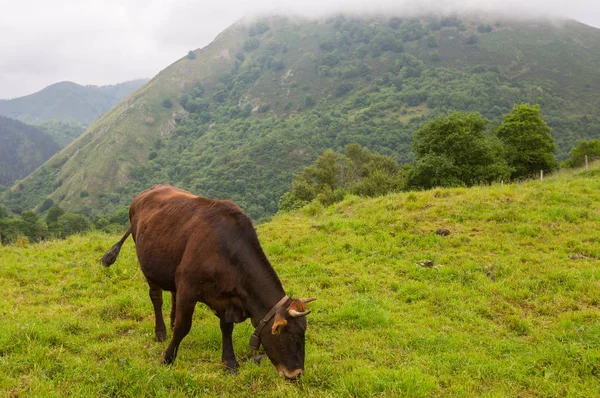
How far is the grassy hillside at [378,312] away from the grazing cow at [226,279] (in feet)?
1.48

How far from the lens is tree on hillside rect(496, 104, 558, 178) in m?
39.5

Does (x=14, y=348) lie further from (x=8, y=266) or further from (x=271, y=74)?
(x=271, y=74)

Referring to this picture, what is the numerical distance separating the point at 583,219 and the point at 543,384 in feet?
28.3

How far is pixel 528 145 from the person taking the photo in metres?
40.3

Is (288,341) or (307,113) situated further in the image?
(307,113)

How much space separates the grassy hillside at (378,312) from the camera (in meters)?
4.49

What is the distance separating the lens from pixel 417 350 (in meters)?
5.44

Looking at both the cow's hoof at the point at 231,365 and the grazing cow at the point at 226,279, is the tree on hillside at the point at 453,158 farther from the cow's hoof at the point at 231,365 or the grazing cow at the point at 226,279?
the cow's hoof at the point at 231,365

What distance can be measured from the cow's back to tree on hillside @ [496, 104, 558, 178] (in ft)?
136

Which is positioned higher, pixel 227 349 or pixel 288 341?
pixel 288 341

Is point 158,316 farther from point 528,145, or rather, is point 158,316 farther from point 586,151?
point 586,151

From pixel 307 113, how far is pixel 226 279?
147 m

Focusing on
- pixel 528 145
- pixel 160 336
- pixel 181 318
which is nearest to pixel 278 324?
pixel 181 318

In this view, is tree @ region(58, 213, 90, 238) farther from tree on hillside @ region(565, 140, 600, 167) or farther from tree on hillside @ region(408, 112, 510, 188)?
tree on hillside @ region(565, 140, 600, 167)
